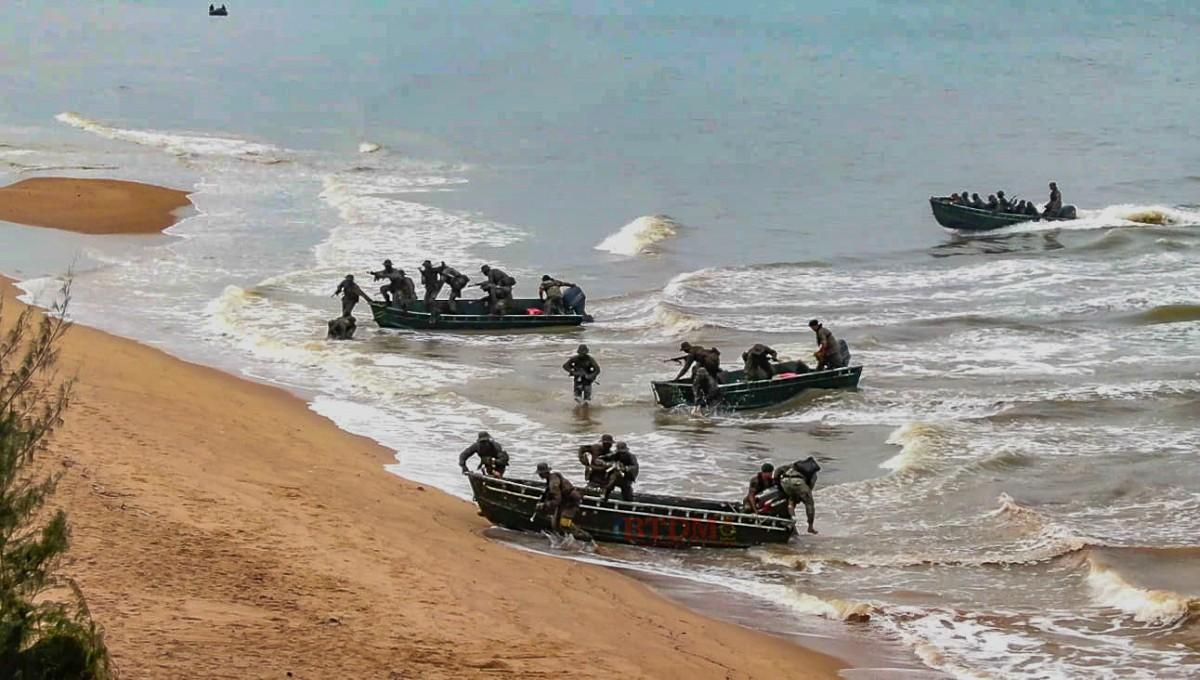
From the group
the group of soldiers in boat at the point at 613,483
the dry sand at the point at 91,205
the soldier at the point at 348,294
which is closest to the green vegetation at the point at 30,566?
the group of soldiers in boat at the point at 613,483

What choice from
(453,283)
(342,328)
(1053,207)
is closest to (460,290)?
(453,283)

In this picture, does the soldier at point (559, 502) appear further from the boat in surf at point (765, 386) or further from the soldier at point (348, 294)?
the soldier at point (348, 294)

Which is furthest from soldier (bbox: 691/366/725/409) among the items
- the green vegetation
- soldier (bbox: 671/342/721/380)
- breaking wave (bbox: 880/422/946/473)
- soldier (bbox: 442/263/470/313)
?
the green vegetation

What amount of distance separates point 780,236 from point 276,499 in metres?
30.6

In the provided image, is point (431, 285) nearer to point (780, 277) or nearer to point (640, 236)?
point (780, 277)

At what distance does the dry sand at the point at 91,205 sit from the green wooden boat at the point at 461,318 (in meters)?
13.5

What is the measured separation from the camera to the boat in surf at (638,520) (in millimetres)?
18312

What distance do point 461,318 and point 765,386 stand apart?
8.14m

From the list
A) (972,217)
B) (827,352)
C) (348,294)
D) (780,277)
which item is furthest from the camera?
(972,217)

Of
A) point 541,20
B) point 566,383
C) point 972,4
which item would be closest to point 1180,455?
point 566,383

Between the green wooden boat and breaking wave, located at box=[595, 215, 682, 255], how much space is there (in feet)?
35.6

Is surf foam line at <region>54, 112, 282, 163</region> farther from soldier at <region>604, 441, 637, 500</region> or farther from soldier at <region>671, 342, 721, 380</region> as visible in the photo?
soldier at <region>604, 441, 637, 500</region>

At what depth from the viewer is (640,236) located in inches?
1764

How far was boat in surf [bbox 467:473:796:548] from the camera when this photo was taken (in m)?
18.3
